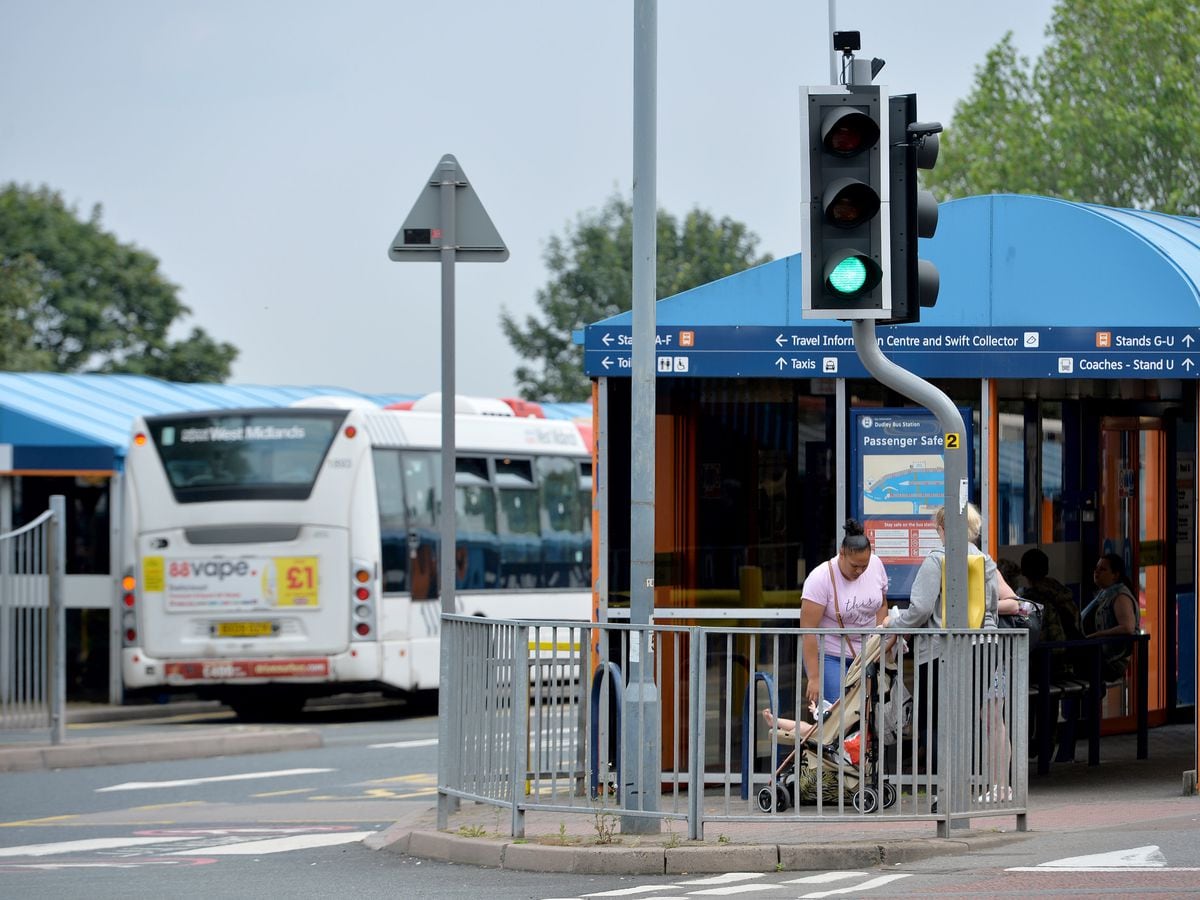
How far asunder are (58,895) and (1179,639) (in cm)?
1010

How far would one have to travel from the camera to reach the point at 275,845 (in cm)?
1186

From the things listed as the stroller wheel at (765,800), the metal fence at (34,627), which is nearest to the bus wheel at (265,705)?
the metal fence at (34,627)

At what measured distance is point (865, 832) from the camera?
1031cm

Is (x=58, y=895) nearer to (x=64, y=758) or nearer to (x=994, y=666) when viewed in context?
(x=994, y=666)

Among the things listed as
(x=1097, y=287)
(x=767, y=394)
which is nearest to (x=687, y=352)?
(x=767, y=394)

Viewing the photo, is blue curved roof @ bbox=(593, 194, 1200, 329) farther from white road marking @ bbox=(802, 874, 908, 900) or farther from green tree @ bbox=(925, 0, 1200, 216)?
green tree @ bbox=(925, 0, 1200, 216)

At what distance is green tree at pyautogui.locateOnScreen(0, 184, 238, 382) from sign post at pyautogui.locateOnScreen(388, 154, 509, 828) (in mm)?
55894

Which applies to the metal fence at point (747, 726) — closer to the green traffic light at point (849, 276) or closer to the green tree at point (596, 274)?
the green traffic light at point (849, 276)

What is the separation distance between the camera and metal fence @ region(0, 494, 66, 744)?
1769cm

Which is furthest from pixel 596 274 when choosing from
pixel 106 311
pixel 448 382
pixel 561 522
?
pixel 448 382

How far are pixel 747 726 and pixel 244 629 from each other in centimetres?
1192

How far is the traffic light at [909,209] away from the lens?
9672mm

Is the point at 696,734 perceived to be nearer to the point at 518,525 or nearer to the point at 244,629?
the point at 244,629

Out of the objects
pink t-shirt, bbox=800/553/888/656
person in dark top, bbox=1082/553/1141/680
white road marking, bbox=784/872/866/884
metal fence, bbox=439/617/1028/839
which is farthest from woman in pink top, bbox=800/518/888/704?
person in dark top, bbox=1082/553/1141/680
